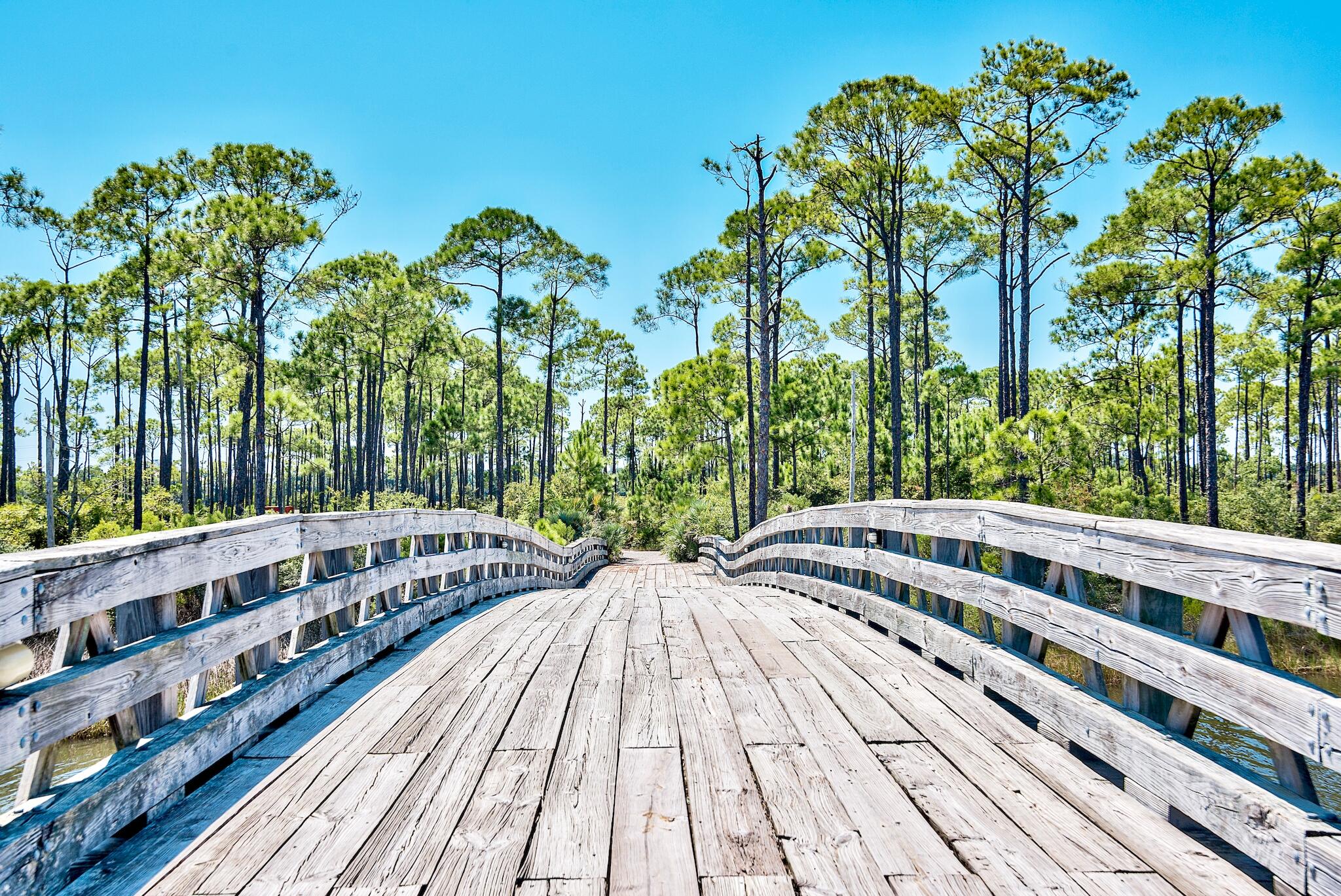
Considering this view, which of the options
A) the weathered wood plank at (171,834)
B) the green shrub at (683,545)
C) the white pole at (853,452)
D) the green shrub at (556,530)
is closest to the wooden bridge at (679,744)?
the weathered wood plank at (171,834)

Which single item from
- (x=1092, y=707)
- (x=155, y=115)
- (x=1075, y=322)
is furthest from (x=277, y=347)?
(x=1075, y=322)

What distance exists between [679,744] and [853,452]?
1955cm

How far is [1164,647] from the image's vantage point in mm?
2184

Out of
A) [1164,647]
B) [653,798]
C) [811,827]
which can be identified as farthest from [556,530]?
[1164,647]

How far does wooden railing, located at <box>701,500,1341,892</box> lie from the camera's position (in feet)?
5.46

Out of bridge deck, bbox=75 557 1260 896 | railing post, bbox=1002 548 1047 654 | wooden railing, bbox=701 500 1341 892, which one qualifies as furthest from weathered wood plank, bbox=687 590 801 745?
railing post, bbox=1002 548 1047 654

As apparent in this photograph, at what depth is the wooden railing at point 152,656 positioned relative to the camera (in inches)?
66.9

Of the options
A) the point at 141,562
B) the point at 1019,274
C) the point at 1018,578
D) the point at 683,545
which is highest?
the point at 1019,274

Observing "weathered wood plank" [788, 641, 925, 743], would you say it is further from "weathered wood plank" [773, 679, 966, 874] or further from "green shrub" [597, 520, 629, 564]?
"green shrub" [597, 520, 629, 564]

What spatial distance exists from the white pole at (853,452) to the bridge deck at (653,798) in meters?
12.8

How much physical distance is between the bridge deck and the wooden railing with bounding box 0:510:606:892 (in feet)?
0.45

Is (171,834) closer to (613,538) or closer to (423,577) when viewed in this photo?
(423,577)

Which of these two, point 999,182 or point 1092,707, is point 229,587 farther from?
point 999,182

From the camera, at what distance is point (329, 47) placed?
12914mm
